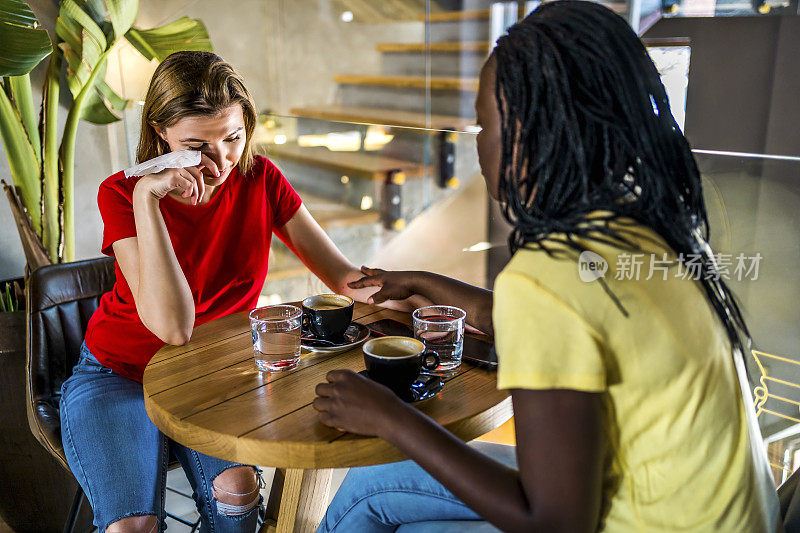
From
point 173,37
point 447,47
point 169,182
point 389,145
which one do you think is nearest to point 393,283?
point 169,182

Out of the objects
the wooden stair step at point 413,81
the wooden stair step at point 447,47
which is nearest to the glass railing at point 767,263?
the wooden stair step at point 413,81

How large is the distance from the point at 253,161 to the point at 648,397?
1.31m

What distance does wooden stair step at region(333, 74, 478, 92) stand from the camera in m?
4.20

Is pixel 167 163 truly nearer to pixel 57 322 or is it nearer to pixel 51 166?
pixel 57 322

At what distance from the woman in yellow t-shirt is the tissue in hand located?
0.85m

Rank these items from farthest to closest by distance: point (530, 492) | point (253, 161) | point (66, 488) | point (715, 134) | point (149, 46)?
1. point (715, 134)
2. point (149, 46)
3. point (66, 488)
4. point (253, 161)
5. point (530, 492)

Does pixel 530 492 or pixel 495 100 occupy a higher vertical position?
pixel 495 100

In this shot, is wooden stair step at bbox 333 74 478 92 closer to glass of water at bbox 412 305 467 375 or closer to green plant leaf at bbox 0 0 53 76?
green plant leaf at bbox 0 0 53 76

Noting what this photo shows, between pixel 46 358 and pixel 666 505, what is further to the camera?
pixel 46 358

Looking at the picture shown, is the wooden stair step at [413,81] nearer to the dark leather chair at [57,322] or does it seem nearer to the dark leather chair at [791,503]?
Answer: the dark leather chair at [57,322]

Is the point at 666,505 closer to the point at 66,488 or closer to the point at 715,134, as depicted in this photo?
the point at 66,488

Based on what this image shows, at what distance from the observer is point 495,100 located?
88 centimetres

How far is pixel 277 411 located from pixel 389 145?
8.41 feet

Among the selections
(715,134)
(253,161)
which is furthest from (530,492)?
(715,134)
